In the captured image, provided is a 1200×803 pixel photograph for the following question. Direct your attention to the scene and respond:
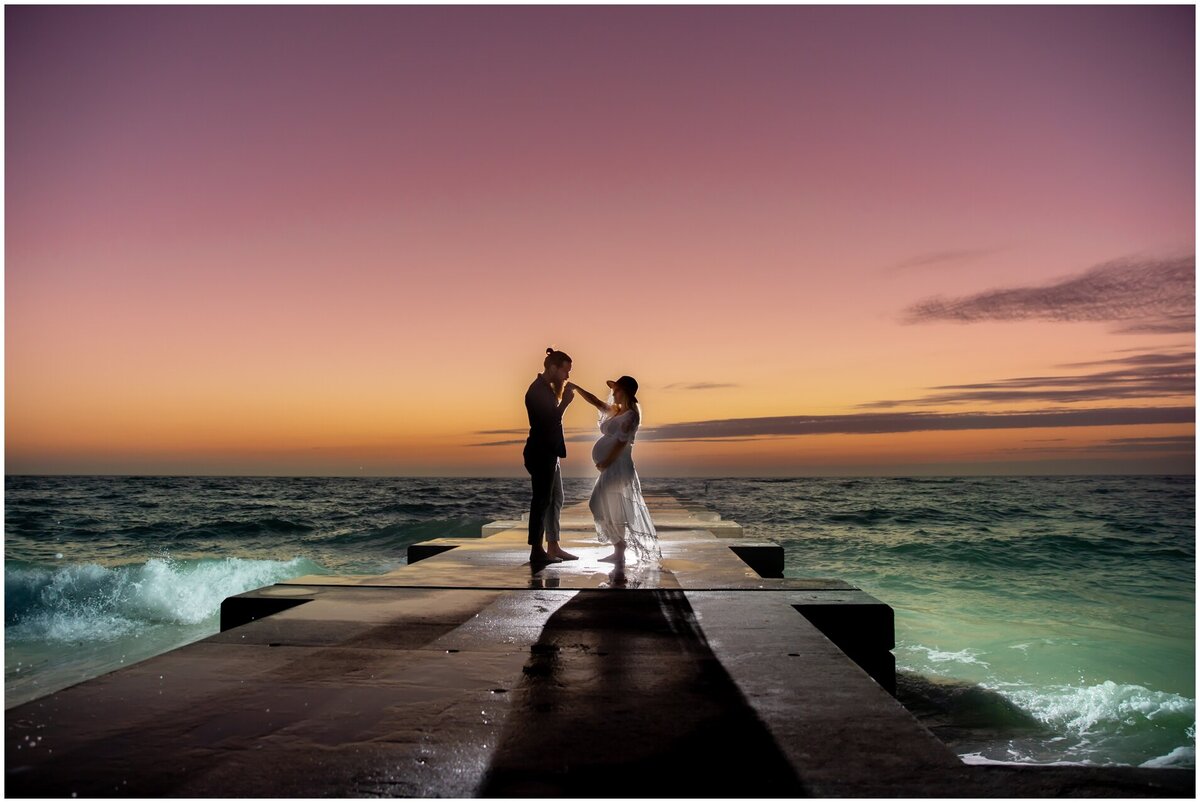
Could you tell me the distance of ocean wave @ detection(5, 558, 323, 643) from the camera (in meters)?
12.2

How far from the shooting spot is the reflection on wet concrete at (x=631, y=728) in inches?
88.9

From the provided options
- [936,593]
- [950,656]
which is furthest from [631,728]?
[936,593]

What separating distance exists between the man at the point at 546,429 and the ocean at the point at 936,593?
166 inches

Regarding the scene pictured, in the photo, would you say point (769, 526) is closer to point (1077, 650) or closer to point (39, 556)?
point (1077, 650)

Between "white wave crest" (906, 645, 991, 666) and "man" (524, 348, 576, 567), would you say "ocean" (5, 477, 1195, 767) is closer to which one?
"white wave crest" (906, 645, 991, 666)

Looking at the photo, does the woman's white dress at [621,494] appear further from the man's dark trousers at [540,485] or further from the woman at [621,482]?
the man's dark trousers at [540,485]

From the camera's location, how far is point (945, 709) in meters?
7.94

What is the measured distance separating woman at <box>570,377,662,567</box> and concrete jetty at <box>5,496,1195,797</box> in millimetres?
2620

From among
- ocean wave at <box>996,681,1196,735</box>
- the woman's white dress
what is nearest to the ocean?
ocean wave at <box>996,681,1196,735</box>

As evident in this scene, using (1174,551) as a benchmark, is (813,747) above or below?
above

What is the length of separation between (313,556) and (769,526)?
54.0ft

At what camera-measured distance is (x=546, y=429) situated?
7.31 meters

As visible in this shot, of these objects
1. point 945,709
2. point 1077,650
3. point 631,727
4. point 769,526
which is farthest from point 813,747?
point 769,526

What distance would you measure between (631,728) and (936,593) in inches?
594
